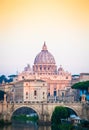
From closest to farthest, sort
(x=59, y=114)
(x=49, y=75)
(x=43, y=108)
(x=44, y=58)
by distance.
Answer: (x=59, y=114)
(x=43, y=108)
(x=49, y=75)
(x=44, y=58)

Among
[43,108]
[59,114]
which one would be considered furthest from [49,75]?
[59,114]

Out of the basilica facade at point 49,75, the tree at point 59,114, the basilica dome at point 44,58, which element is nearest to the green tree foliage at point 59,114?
the tree at point 59,114

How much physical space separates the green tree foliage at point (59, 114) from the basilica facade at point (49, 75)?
26.9 feet

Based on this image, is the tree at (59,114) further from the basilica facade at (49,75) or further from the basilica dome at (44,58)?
the basilica dome at (44,58)

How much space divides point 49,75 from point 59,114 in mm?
10873

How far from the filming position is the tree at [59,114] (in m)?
20.4

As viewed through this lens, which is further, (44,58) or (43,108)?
(44,58)

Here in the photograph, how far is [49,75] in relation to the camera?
31.2 m

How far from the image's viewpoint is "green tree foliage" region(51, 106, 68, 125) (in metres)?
20.4

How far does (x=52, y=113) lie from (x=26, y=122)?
103 centimetres

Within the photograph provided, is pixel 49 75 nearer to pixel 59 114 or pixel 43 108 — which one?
pixel 43 108

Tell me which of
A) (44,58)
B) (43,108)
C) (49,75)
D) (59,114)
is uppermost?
(44,58)

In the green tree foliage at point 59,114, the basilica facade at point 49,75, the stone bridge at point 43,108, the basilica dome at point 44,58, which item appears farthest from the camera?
the basilica dome at point 44,58

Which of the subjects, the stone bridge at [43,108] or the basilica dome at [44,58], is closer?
the stone bridge at [43,108]
